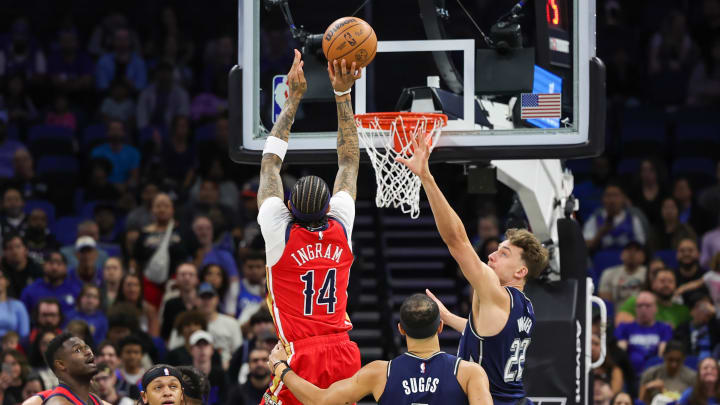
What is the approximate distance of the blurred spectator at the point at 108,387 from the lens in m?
10.5

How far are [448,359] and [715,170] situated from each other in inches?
379

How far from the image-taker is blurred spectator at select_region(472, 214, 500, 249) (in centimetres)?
1331

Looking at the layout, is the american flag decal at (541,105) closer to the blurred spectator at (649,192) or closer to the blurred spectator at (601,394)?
the blurred spectator at (601,394)

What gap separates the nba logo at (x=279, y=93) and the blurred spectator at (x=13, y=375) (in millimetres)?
3963

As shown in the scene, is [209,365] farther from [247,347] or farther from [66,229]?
[66,229]

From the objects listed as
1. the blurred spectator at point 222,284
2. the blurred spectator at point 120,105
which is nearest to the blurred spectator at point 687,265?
the blurred spectator at point 222,284

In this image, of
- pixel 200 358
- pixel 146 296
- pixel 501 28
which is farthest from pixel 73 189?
pixel 501 28

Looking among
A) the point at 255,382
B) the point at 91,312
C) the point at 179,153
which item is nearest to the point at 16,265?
the point at 91,312

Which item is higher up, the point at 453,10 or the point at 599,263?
the point at 453,10

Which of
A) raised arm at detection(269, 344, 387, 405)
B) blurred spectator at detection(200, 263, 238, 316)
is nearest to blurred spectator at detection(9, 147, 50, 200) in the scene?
blurred spectator at detection(200, 263, 238, 316)

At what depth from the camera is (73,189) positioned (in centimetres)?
1534

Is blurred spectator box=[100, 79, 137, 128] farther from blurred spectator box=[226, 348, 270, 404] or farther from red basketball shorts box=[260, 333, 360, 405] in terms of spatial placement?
red basketball shorts box=[260, 333, 360, 405]

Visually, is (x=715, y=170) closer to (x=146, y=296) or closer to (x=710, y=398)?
(x=710, y=398)

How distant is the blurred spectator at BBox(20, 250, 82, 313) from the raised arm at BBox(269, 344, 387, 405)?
6.47m
